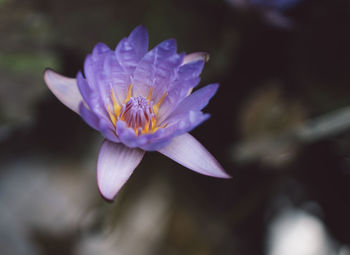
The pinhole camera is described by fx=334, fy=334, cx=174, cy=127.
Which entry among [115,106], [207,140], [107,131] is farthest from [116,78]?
[207,140]

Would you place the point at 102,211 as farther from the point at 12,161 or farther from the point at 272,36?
the point at 272,36

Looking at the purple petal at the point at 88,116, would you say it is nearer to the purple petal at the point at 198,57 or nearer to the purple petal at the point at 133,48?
the purple petal at the point at 133,48

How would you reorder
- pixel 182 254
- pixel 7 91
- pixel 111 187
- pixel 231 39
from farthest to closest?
pixel 231 39 < pixel 182 254 < pixel 7 91 < pixel 111 187

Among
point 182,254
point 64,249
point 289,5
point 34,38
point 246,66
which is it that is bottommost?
point 182,254

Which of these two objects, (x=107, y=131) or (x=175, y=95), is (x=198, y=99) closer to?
(x=175, y=95)

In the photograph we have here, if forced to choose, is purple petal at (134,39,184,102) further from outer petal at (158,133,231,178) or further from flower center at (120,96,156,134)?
outer petal at (158,133,231,178)

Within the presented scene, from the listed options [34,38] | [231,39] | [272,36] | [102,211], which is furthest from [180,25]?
[102,211]

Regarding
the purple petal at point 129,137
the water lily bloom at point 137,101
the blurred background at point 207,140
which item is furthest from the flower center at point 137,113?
the blurred background at point 207,140
